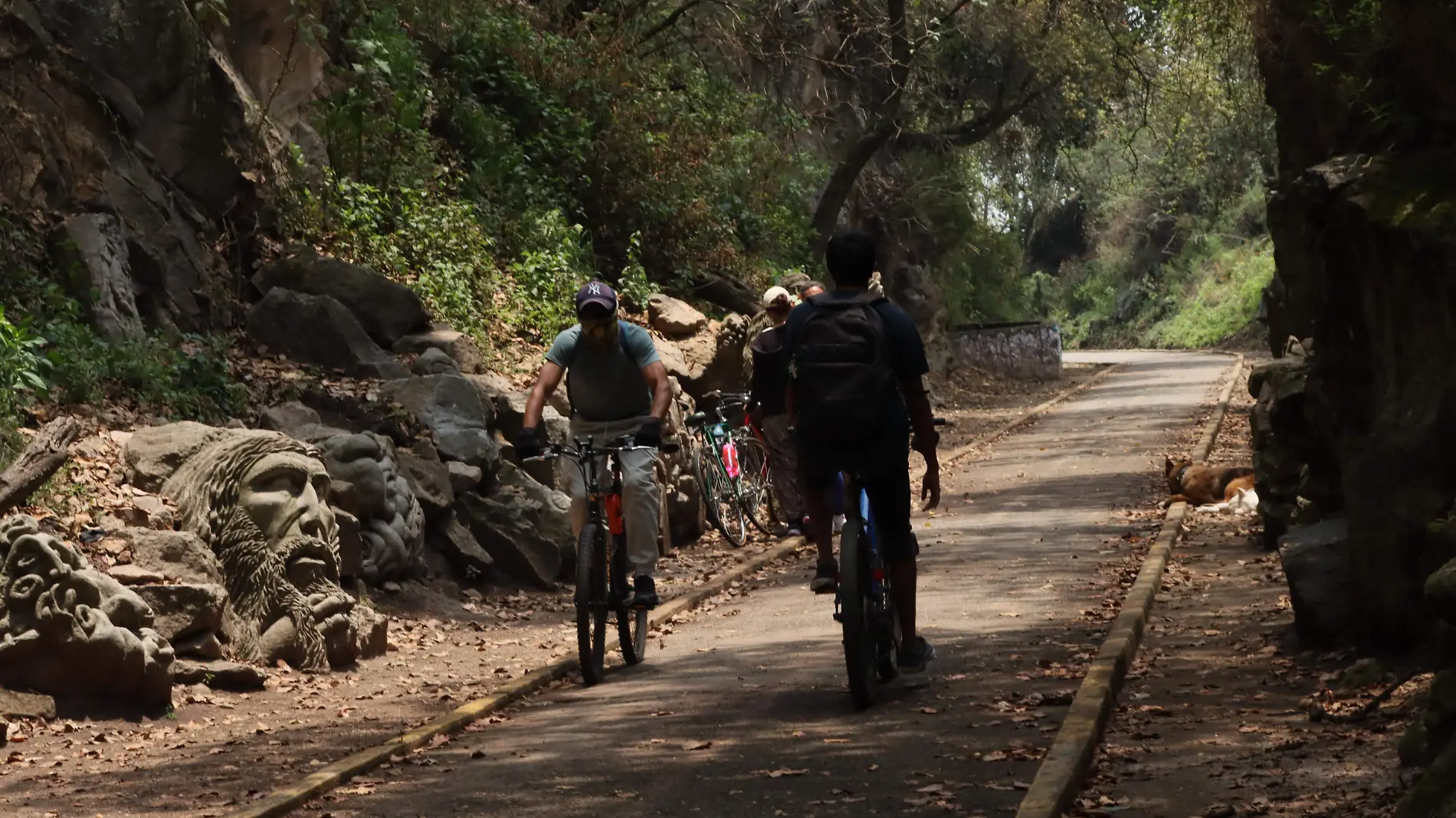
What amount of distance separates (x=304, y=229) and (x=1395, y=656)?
513 inches

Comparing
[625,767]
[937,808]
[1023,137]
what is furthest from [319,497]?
[1023,137]

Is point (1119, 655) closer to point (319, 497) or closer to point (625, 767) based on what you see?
point (625, 767)

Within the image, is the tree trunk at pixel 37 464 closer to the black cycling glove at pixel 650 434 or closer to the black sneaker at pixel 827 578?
the black cycling glove at pixel 650 434

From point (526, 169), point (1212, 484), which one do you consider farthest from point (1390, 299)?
point (526, 169)

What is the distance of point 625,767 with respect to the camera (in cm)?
741

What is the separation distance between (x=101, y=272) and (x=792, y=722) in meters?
8.61

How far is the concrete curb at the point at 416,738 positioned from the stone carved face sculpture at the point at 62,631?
1563 mm

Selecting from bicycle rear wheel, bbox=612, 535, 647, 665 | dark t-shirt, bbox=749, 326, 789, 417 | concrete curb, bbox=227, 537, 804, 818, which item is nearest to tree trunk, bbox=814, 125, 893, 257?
dark t-shirt, bbox=749, 326, 789, 417

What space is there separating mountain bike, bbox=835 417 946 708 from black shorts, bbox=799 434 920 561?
0.04m

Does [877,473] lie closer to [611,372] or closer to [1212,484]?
[611,372]

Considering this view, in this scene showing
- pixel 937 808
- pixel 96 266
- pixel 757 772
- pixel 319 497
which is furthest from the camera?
pixel 96 266

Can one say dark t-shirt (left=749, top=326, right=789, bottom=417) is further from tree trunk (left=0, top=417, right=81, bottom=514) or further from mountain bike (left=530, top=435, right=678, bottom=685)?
tree trunk (left=0, top=417, right=81, bottom=514)

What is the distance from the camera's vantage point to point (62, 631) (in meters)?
8.72

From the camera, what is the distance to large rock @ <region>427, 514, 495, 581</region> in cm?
Result: 1325
